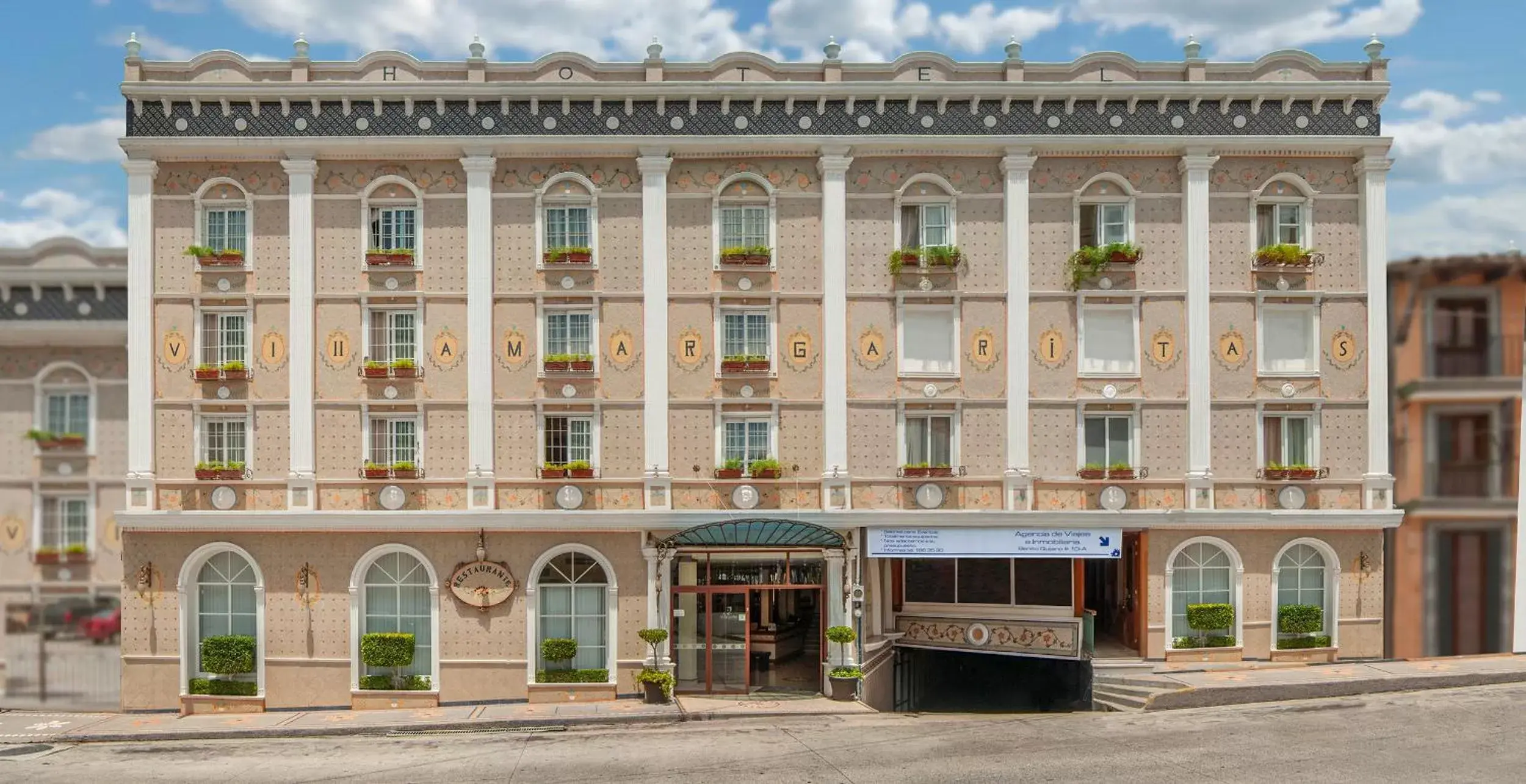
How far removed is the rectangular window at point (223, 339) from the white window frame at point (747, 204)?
11.8m

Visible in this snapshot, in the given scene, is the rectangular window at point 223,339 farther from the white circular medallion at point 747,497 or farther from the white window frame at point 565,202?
the white circular medallion at point 747,497

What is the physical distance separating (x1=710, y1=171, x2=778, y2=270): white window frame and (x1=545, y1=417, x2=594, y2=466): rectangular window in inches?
203

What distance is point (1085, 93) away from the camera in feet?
92.1

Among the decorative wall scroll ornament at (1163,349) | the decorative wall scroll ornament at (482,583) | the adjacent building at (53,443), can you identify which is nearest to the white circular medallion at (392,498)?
the decorative wall scroll ornament at (482,583)

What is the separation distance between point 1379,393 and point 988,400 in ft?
31.2

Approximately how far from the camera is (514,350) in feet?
92.0

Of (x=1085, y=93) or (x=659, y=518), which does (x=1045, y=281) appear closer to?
(x=1085, y=93)

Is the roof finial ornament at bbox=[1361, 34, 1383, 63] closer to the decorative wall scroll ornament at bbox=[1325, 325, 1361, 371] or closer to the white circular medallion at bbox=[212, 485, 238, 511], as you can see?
the decorative wall scroll ornament at bbox=[1325, 325, 1361, 371]

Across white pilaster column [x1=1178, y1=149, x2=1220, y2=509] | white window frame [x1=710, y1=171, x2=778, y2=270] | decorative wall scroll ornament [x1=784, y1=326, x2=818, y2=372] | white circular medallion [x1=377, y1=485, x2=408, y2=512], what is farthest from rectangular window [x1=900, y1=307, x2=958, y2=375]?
white circular medallion [x1=377, y1=485, x2=408, y2=512]

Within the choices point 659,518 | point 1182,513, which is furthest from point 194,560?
point 1182,513

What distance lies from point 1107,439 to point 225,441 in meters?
21.8

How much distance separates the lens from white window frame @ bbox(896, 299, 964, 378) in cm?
2811

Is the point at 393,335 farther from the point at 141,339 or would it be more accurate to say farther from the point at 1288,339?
the point at 1288,339

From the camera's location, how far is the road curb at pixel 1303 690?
2545cm
